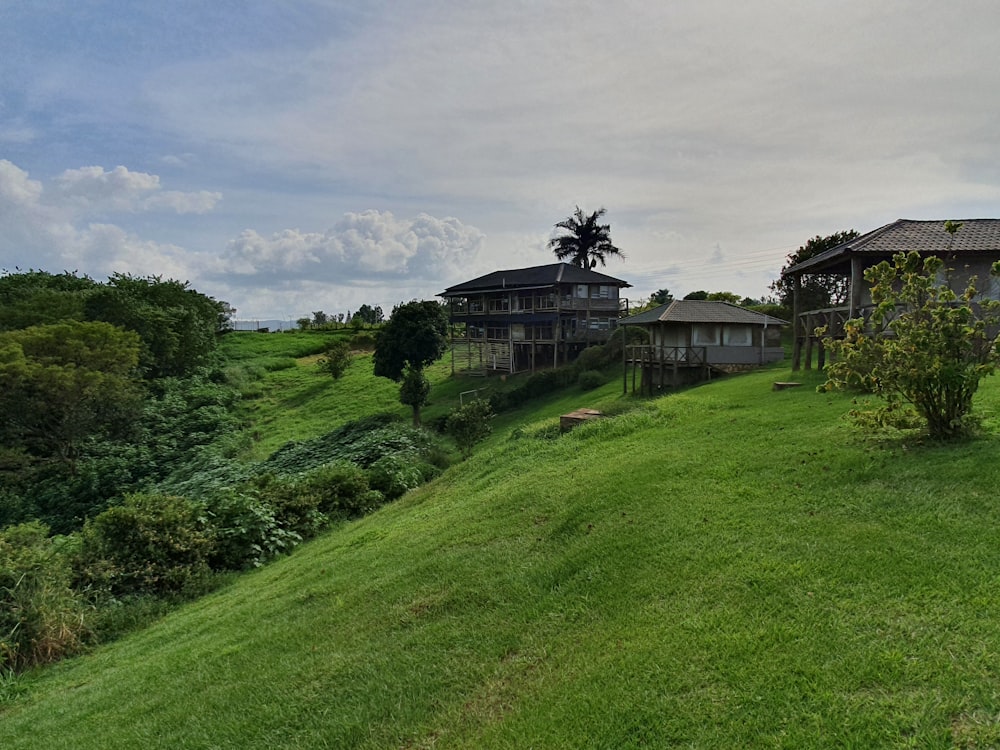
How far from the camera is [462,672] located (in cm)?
479

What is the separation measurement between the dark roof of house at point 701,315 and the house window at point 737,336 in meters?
0.44

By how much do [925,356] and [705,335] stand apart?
1820cm

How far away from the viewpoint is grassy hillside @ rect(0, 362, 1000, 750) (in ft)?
12.1

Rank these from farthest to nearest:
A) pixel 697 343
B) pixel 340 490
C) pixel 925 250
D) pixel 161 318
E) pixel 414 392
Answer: pixel 161 318 < pixel 414 392 < pixel 697 343 < pixel 925 250 < pixel 340 490

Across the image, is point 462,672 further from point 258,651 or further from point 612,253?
point 612,253

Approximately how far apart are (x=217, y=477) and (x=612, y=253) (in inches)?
1495

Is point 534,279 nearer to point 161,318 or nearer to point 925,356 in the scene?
point 161,318

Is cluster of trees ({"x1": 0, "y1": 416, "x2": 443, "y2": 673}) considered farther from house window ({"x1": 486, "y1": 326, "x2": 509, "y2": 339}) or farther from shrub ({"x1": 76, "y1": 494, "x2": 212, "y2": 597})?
house window ({"x1": 486, "y1": 326, "x2": 509, "y2": 339})

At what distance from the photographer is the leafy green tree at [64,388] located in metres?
24.5

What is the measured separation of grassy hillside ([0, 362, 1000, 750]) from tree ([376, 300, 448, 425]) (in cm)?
2074

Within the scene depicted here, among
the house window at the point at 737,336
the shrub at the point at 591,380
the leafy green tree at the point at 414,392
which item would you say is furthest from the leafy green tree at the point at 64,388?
the house window at the point at 737,336

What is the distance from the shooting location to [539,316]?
38.0 metres

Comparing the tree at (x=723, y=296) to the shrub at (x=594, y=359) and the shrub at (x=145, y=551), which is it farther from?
the shrub at (x=145, y=551)

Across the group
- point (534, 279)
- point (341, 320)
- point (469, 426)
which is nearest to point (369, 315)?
point (341, 320)
